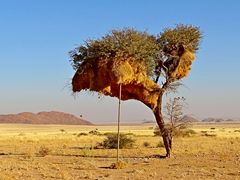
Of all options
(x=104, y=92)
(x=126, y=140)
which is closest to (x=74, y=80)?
(x=104, y=92)

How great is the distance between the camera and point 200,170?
2238 cm

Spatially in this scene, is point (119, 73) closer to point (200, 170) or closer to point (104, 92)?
point (104, 92)

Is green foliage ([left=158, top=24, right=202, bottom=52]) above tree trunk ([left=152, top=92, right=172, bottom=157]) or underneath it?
above

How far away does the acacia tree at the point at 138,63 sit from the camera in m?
27.3

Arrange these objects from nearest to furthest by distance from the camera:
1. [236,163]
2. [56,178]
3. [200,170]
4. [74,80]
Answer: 1. [56,178]
2. [200,170]
3. [236,163]
4. [74,80]

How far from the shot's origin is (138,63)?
2833cm

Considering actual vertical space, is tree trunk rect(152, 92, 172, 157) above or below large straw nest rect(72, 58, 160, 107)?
below

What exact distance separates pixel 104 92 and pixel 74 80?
192cm

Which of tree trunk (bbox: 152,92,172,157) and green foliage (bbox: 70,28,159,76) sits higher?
green foliage (bbox: 70,28,159,76)

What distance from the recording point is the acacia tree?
1075 inches

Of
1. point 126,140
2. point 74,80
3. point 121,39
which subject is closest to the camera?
point 121,39

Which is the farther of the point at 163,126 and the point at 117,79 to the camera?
the point at 163,126

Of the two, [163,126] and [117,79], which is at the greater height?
[117,79]

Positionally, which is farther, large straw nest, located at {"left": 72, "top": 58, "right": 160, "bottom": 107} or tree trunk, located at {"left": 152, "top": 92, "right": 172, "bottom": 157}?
tree trunk, located at {"left": 152, "top": 92, "right": 172, "bottom": 157}
